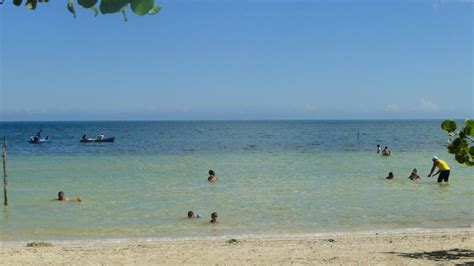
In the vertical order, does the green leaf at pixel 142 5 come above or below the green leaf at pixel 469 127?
above

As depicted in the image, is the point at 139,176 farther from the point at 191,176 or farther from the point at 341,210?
the point at 341,210

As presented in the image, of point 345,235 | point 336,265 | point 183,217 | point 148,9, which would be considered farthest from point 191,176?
point 148,9

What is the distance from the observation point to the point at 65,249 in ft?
37.8

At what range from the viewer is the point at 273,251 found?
10.8 meters

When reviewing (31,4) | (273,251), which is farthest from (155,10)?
(273,251)

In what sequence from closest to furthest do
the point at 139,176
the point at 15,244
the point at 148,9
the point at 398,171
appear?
the point at 148,9 → the point at 15,244 → the point at 139,176 → the point at 398,171

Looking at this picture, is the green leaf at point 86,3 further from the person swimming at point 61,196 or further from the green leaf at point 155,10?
the person swimming at point 61,196

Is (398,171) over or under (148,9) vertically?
under

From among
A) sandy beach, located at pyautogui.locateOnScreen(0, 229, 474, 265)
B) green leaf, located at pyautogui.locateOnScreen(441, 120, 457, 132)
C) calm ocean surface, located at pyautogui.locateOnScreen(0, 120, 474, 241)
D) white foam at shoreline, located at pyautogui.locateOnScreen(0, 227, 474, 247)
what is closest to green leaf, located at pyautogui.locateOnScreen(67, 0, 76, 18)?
green leaf, located at pyautogui.locateOnScreen(441, 120, 457, 132)

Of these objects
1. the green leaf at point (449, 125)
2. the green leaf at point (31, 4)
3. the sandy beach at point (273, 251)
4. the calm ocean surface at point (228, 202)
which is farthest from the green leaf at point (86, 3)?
the calm ocean surface at point (228, 202)

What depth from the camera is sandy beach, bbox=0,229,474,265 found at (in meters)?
9.86

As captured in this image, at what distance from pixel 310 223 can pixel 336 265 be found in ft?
→ 19.0

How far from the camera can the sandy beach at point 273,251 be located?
9859 mm

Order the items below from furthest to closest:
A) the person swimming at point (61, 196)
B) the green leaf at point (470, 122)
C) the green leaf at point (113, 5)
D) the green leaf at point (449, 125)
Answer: the person swimming at point (61, 196)
the green leaf at point (449, 125)
the green leaf at point (470, 122)
the green leaf at point (113, 5)
